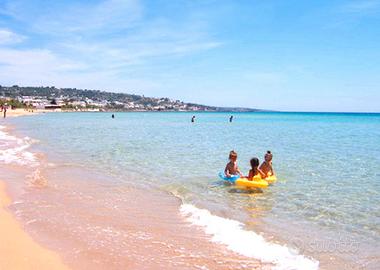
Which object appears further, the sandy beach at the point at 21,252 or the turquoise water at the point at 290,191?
the turquoise water at the point at 290,191

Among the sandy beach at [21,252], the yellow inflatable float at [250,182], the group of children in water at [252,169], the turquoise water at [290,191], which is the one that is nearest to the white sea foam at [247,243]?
the turquoise water at [290,191]

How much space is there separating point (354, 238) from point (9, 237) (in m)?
5.58

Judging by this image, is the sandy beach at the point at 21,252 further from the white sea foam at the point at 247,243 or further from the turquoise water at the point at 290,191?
the turquoise water at the point at 290,191

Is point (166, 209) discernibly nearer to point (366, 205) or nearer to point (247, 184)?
point (247, 184)

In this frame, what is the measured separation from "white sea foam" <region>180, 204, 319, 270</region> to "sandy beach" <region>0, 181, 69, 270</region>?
8.36ft

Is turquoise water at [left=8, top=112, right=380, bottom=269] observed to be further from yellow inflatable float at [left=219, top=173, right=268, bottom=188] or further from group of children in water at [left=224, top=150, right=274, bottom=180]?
group of children in water at [left=224, top=150, right=274, bottom=180]

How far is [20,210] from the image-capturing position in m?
7.95

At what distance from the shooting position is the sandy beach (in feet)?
17.0

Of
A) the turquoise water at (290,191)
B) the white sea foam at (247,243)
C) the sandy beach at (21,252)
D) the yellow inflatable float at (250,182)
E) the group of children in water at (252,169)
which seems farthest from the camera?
the group of children in water at (252,169)

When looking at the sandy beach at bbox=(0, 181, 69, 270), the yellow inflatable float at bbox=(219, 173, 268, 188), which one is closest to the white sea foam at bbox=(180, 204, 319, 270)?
the sandy beach at bbox=(0, 181, 69, 270)

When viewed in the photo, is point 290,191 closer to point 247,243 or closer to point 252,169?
point 252,169

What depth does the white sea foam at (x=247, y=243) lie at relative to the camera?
5720mm

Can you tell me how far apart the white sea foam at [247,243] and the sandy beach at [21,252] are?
8.36 feet

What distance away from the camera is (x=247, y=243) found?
650 centimetres
